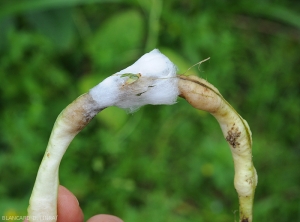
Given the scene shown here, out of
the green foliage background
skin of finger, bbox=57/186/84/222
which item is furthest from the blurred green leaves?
skin of finger, bbox=57/186/84/222

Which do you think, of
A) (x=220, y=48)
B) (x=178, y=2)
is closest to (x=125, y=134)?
(x=220, y=48)

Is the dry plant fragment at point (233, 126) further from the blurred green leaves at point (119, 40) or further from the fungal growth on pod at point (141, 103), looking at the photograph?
the blurred green leaves at point (119, 40)

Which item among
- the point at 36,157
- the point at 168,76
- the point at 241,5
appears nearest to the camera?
the point at 168,76

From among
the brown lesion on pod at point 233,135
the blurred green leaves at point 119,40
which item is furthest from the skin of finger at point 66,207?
the blurred green leaves at point 119,40

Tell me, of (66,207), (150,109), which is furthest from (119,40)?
(66,207)

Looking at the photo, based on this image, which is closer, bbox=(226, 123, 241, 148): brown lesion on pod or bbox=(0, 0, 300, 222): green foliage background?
bbox=(226, 123, 241, 148): brown lesion on pod

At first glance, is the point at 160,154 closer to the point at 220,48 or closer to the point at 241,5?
the point at 220,48

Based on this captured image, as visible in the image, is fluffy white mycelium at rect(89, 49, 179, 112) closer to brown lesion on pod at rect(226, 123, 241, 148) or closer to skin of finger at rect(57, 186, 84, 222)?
brown lesion on pod at rect(226, 123, 241, 148)
